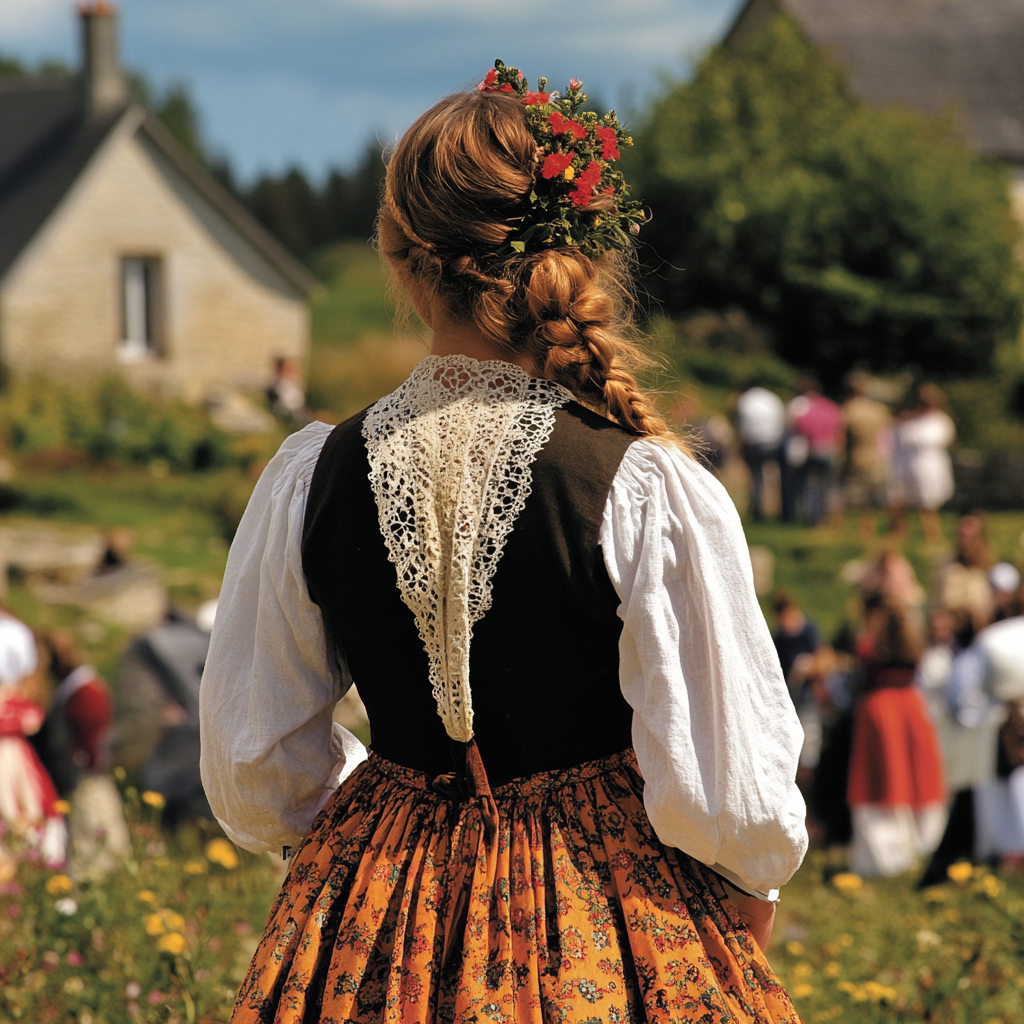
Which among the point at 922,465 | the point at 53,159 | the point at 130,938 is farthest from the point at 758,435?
the point at 53,159

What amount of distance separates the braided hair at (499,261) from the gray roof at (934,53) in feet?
88.3

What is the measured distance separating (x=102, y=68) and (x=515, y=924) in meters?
21.8

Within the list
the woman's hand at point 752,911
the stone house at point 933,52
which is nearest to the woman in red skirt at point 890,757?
the woman's hand at point 752,911

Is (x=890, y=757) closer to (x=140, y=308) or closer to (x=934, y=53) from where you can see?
(x=140, y=308)

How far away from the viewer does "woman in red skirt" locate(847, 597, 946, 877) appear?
649cm

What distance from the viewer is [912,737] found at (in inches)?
258

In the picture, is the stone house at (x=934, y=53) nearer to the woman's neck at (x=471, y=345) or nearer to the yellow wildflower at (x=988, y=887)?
the yellow wildflower at (x=988, y=887)

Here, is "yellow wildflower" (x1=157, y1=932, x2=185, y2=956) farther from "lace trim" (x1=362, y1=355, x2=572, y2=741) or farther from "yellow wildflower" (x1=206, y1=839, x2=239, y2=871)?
"lace trim" (x1=362, y1=355, x2=572, y2=741)

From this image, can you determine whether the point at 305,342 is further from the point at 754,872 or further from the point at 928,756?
the point at 754,872

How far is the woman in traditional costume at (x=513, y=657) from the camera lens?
155 cm

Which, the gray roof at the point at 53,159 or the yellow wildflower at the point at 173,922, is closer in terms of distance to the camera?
the yellow wildflower at the point at 173,922

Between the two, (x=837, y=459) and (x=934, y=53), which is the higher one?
(x=934, y=53)

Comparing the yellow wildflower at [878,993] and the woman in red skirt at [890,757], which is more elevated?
the yellow wildflower at [878,993]

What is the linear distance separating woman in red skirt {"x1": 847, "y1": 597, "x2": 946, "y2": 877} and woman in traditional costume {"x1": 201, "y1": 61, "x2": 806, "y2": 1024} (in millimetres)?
5075
